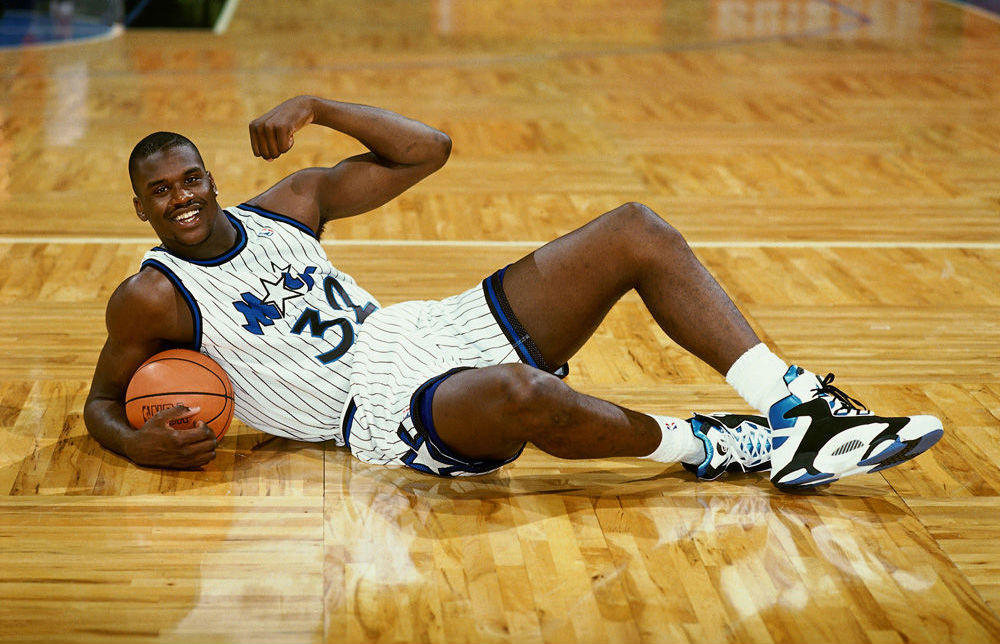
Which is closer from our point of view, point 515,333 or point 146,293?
point 146,293

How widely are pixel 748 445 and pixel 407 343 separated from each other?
740mm

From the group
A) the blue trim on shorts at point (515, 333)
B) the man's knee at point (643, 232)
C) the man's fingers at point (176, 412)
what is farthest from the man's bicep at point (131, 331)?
the man's knee at point (643, 232)

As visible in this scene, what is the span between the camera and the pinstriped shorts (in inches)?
103

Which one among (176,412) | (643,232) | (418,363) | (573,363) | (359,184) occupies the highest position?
(643,232)

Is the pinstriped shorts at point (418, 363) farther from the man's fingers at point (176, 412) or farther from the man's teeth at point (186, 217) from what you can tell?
the man's teeth at point (186, 217)

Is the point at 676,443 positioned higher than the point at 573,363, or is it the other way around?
the point at 676,443

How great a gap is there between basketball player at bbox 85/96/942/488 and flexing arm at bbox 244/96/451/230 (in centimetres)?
9

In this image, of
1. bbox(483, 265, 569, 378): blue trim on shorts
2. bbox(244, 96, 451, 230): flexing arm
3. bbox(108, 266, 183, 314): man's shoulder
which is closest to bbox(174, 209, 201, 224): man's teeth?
bbox(108, 266, 183, 314): man's shoulder

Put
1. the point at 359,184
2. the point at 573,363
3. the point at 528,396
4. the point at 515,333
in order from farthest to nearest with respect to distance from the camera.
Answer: the point at 573,363, the point at 359,184, the point at 515,333, the point at 528,396

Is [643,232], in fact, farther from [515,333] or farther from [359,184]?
[359,184]

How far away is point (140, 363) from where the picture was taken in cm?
273

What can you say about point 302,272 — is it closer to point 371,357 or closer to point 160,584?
point 371,357

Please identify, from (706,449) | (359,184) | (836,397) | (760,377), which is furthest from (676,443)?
(359,184)

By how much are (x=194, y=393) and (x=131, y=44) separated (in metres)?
6.74
